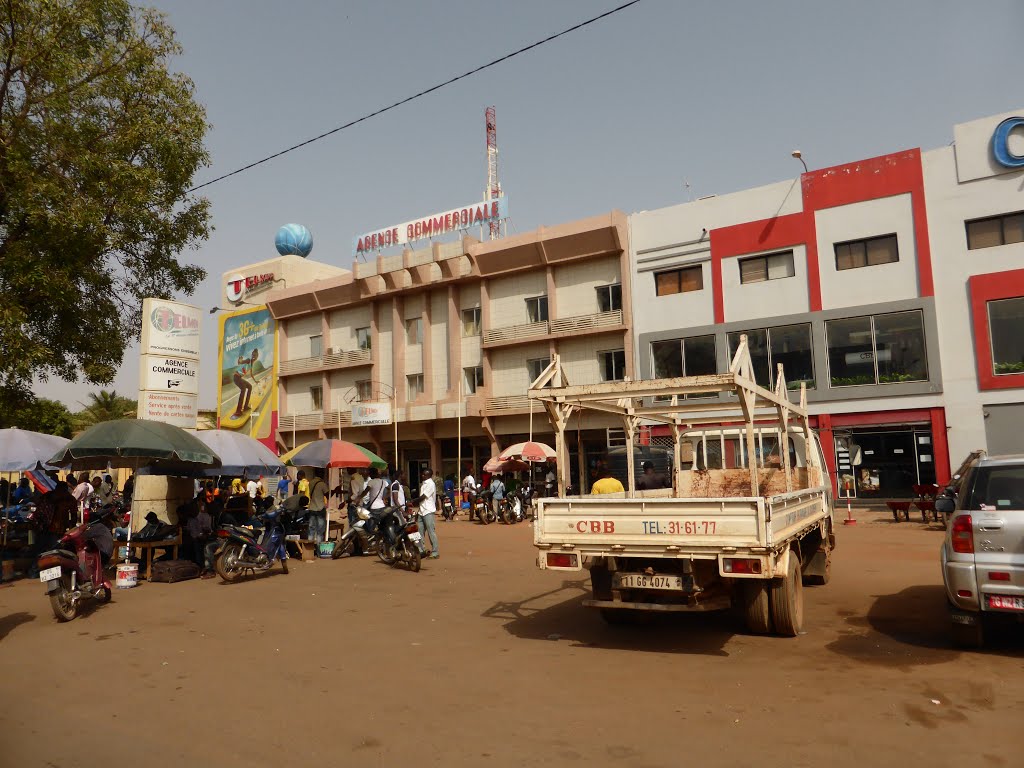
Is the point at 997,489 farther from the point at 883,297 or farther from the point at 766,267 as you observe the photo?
the point at 766,267

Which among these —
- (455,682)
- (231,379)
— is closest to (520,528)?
(455,682)

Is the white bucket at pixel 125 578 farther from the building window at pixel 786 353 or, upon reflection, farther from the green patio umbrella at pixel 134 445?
the building window at pixel 786 353

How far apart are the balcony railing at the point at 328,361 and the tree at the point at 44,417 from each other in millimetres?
11461

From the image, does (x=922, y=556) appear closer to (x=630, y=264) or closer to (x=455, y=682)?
(x=455, y=682)

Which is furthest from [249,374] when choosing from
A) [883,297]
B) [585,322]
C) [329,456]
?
[883,297]

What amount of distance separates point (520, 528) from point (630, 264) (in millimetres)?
12363

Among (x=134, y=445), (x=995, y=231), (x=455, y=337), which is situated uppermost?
(x=995, y=231)

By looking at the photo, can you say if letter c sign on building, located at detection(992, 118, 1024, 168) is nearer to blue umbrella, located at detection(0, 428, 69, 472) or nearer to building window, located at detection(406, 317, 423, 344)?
building window, located at detection(406, 317, 423, 344)

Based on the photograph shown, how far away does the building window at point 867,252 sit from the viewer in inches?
944

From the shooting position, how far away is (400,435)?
36375mm

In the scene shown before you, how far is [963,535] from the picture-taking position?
6211 millimetres

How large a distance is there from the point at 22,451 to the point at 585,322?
68.2ft

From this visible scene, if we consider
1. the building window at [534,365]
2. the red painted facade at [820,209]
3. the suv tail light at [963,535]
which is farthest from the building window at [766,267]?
the suv tail light at [963,535]

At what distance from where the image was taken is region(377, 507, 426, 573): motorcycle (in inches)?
503
